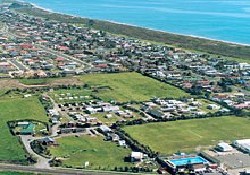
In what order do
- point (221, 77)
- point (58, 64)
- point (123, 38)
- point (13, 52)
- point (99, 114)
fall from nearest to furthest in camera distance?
point (99, 114) < point (221, 77) < point (58, 64) < point (13, 52) < point (123, 38)

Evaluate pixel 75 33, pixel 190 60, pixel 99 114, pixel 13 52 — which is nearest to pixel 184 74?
pixel 190 60

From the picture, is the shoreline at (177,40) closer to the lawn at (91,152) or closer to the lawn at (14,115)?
the lawn at (14,115)

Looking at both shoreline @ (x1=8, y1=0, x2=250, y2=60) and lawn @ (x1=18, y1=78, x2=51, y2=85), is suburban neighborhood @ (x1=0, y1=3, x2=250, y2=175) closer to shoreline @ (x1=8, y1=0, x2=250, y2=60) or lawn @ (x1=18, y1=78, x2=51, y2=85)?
lawn @ (x1=18, y1=78, x2=51, y2=85)

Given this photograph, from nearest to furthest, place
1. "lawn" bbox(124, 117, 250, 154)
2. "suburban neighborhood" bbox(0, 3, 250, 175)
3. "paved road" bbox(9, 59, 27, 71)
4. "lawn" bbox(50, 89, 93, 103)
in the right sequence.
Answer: "suburban neighborhood" bbox(0, 3, 250, 175)
"lawn" bbox(124, 117, 250, 154)
"lawn" bbox(50, 89, 93, 103)
"paved road" bbox(9, 59, 27, 71)

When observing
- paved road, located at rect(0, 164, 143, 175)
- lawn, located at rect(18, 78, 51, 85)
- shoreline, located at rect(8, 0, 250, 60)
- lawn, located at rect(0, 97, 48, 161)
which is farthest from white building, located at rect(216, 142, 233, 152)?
shoreline, located at rect(8, 0, 250, 60)

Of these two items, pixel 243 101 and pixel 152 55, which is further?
pixel 152 55

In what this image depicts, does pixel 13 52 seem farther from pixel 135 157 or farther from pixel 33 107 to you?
pixel 135 157

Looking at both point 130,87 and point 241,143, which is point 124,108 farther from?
point 241,143

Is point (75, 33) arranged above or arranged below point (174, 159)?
above
